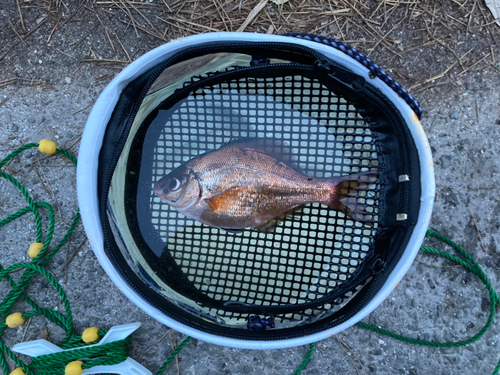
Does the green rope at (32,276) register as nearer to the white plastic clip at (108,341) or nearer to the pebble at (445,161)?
the white plastic clip at (108,341)

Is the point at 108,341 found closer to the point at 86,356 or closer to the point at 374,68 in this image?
the point at 86,356

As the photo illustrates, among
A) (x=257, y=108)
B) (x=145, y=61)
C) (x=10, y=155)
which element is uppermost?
(x=145, y=61)

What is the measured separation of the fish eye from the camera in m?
1.36

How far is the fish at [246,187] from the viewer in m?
1.38

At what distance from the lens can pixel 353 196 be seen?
1.42 metres

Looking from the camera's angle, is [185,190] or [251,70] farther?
[185,190]

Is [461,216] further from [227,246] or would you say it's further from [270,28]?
[270,28]

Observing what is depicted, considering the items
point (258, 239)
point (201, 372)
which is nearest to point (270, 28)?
point (258, 239)

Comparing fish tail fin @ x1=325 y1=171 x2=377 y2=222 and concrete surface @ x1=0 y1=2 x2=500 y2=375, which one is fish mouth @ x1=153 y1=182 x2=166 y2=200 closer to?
concrete surface @ x1=0 y1=2 x2=500 y2=375

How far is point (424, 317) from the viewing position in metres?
1.54

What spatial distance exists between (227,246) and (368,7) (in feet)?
4.07

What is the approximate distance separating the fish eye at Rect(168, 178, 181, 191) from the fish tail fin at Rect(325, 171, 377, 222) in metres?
0.61

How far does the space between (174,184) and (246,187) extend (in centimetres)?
29

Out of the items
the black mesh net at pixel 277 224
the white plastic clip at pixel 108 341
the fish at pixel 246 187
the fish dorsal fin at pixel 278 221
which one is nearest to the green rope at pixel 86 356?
the white plastic clip at pixel 108 341
